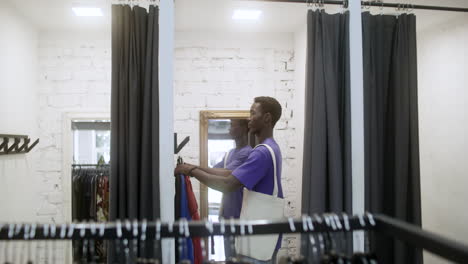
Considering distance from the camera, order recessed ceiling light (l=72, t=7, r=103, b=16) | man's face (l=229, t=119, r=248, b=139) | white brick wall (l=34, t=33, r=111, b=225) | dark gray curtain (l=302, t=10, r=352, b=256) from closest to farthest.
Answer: dark gray curtain (l=302, t=10, r=352, b=256) → recessed ceiling light (l=72, t=7, r=103, b=16) → man's face (l=229, t=119, r=248, b=139) → white brick wall (l=34, t=33, r=111, b=225)

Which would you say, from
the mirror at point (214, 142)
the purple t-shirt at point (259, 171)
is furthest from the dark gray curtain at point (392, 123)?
the mirror at point (214, 142)

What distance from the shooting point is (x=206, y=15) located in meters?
2.54

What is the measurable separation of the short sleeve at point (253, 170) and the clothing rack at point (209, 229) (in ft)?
2.23

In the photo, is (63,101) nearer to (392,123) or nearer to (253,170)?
(253,170)

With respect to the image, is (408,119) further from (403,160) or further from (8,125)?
(8,125)

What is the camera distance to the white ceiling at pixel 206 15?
7.40 feet

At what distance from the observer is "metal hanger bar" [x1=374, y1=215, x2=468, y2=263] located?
76 centimetres

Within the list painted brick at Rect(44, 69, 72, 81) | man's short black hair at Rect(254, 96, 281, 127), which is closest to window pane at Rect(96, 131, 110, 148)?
painted brick at Rect(44, 69, 72, 81)

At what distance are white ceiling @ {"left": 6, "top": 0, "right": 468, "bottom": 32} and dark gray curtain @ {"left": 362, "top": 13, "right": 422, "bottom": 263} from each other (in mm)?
497

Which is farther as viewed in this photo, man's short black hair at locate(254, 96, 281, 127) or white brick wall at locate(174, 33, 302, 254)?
white brick wall at locate(174, 33, 302, 254)

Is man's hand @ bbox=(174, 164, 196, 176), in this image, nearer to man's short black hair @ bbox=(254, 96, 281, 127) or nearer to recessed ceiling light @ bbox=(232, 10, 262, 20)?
man's short black hair @ bbox=(254, 96, 281, 127)

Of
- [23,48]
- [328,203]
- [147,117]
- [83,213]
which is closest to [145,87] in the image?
[147,117]

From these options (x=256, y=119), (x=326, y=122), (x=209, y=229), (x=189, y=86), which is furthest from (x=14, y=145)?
(x=326, y=122)

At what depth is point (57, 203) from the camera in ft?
9.37
